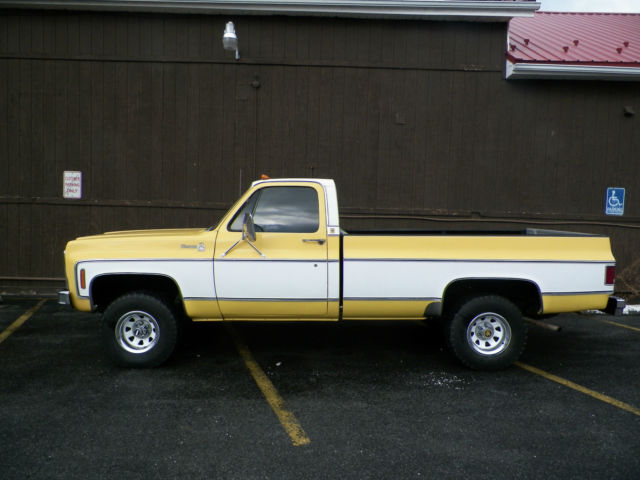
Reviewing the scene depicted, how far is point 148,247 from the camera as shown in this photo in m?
5.21

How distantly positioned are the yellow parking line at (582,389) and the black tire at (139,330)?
391 cm

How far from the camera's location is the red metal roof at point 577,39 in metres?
9.20

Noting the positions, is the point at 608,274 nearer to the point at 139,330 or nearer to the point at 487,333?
the point at 487,333

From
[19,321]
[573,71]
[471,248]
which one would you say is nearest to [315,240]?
[471,248]

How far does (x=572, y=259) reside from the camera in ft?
17.0

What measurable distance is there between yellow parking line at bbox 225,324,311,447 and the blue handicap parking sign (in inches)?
296

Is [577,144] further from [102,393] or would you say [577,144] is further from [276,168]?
[102,393]

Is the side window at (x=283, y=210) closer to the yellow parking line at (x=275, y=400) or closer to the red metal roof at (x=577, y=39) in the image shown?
the yellow parking line at (x=275, y=400)

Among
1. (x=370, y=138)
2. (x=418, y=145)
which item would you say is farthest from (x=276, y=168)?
(x=418, y=145)

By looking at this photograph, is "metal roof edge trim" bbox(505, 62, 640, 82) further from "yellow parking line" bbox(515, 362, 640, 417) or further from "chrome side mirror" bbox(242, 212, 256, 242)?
"chrome side mirror" bbox(242, 212, 256, 242)

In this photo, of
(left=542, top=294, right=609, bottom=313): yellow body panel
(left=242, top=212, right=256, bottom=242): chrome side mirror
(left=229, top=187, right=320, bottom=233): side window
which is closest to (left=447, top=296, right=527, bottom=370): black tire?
(left=542, top=294, right=609, bottom=313): yellow body panel

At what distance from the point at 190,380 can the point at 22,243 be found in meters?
6.27

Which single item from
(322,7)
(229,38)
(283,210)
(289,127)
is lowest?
(283,210)

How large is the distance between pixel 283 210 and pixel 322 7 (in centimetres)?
531
